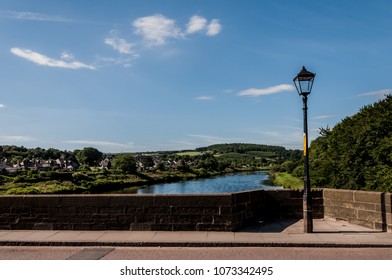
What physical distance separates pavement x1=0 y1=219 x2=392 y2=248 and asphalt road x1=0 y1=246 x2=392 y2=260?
17 centimetres

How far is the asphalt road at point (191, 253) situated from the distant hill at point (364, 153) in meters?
19.7

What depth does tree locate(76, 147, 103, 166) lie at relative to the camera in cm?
16300

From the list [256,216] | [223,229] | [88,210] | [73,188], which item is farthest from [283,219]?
[73,188]

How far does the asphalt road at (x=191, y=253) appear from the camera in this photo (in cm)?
676

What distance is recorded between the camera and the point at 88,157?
164 meters

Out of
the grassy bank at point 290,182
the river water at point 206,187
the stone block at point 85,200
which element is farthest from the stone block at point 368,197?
the river water at point 206,187

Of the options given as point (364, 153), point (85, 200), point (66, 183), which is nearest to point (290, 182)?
point (364, 153)

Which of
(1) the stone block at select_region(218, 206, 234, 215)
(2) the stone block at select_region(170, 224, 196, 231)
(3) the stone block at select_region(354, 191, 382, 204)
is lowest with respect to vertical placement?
(2) the stone block at select_region(170, 224, 196, 231)

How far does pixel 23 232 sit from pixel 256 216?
19.2ft

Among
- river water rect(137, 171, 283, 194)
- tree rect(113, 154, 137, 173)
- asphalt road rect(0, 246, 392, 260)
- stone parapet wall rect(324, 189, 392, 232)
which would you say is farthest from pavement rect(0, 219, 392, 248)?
tree rect(113, 154, 137, 173)

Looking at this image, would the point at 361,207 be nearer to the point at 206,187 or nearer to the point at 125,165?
the point at 206,187

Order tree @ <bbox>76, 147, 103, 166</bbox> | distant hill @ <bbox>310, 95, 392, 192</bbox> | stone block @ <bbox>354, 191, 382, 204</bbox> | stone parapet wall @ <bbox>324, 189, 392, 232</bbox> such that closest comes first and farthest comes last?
stone parapet wall @ <bbox>324, 189, 392, 232</bbox> < stone block @ <bbox>354, 191, 382, 204</bbox> < distant hill @ <bbox>310, 95, 392, 192</bbox> < tree @ <bbox>76, 147, 103, 166</bbox>

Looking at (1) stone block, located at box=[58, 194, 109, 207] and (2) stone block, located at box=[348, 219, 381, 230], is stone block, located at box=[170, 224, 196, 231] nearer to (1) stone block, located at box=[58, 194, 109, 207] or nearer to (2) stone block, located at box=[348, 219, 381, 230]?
(1) stone block, located at box=[58, 194, 109, 207]

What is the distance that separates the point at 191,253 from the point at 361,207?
195 inches
